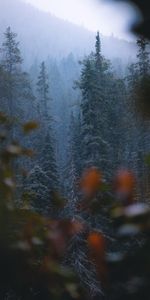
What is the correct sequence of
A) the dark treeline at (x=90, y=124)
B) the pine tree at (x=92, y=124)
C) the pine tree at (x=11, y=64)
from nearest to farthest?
the dark treeline at (x=90, y=124)
the pine tree at (x=92, y=124)
the pine tree at (x=11, y=64)

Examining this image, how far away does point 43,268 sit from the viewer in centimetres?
168

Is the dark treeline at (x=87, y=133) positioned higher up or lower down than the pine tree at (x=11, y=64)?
lower down

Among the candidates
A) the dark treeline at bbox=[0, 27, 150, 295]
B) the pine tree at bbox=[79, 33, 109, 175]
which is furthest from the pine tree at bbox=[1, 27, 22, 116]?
the pine tree at bbox=[79, 33, 109, 175]

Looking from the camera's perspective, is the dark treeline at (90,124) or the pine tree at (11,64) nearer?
the dark treeline at (90,124)

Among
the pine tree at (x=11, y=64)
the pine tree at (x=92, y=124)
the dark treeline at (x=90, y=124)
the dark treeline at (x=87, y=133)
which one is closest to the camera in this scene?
the dark treeline at (x=87, y=133)

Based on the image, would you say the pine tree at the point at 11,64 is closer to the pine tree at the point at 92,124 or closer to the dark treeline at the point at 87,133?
the dark treeline at the point at 87,133

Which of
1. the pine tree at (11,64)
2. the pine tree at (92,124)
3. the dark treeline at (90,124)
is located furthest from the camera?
the pine tree at (11,64)

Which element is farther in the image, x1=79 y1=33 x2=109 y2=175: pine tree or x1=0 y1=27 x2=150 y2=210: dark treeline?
x1=79 y1=33 x2=109 y2=175: pine tree

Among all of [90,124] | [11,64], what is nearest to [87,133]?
[90,124]

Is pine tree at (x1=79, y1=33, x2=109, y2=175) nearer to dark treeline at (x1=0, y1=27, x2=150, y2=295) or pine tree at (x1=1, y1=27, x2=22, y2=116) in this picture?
dark treeline at (x1=0, y1=27, x2=150, y2=295)

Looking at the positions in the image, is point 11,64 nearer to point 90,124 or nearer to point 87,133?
point 87,133

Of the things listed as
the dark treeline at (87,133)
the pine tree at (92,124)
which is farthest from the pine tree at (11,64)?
the pine tree at (92,124)

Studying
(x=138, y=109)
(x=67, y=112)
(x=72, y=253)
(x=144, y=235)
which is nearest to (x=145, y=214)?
(x=144, y=235)

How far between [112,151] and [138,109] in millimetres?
39475
